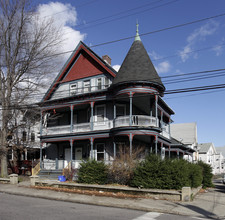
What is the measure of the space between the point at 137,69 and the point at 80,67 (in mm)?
7067

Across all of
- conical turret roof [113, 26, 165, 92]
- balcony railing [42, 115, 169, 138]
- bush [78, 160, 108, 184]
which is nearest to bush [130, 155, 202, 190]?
bush [78, 160, 108, 184]

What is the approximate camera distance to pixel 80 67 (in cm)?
2605

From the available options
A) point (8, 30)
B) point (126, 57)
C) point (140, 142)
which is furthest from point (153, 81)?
point (8, 30)

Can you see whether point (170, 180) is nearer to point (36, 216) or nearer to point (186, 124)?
point (36, 216)

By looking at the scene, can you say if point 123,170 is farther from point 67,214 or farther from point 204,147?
point 204,147

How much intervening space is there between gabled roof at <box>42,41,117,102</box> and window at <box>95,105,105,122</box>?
3.16 metres

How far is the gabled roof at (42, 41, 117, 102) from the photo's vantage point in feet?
80.8

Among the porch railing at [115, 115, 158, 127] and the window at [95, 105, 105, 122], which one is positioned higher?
the window at [95, 105, 105, 122]

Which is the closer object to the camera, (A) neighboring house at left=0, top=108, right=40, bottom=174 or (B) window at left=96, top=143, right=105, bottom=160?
(B) window at left=96, top=143, right=105, bottom=160

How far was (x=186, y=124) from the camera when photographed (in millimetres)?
58438

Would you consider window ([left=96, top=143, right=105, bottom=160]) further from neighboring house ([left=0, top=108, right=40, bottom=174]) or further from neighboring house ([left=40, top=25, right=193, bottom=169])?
neighboring house ([left=0, top=108, right=40, bottom=174])

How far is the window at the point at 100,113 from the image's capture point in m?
24.1

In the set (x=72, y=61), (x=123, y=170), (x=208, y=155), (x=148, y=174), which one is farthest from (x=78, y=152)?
(x=208, y=155)

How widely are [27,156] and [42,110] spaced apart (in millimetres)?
9137
